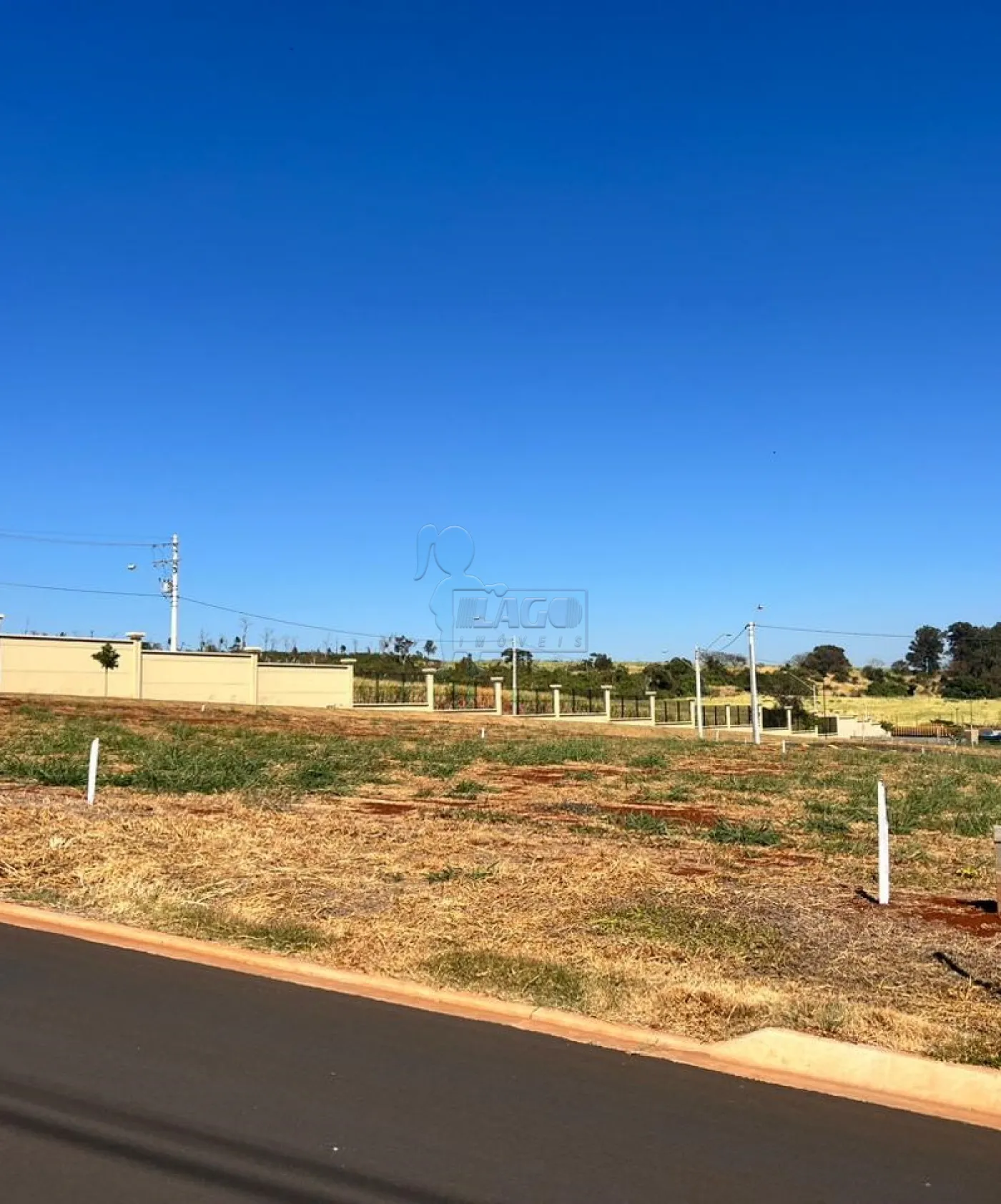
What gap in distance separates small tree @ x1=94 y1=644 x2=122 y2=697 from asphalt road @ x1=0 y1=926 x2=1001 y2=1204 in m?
40.9

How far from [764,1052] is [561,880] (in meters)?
4.78

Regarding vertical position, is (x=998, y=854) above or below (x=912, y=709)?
below

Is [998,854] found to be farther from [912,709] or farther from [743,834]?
[912,709]

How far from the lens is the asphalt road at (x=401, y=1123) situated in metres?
4.41

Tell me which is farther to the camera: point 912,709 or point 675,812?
point 912,709

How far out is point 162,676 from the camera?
4841 cm

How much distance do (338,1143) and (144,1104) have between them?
0.99 meters

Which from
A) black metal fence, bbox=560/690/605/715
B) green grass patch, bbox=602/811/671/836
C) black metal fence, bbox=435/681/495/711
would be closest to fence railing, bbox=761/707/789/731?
black metal fence, bbox=560/690/605/715

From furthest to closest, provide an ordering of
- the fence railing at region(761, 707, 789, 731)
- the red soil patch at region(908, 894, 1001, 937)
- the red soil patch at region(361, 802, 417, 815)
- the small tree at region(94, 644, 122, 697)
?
the fence railing at region(761, 707, 789, 731) → the small tree at region(94, 644, 122, 697) → the red soil patch at region(361, 802, 417, 815) → the red soil patch at region(908, 894, 1001, 937)

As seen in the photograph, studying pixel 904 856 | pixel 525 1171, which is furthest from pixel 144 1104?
pixel 904 856

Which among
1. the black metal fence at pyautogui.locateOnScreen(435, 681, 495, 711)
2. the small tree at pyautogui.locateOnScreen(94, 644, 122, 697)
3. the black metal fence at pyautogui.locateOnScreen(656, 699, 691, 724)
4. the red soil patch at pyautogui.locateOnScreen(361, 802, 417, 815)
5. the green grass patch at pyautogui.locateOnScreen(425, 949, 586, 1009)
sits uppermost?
the small tree at pyautogui.locateOnScreen(94, 644, 122, 697)

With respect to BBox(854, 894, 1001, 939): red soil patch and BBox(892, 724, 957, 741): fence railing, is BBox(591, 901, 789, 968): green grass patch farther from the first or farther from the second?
BBox(892, 724, 957, 741): fence railing

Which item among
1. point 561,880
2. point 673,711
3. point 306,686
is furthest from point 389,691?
point 561,880

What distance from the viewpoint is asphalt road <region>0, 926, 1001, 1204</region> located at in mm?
4406
